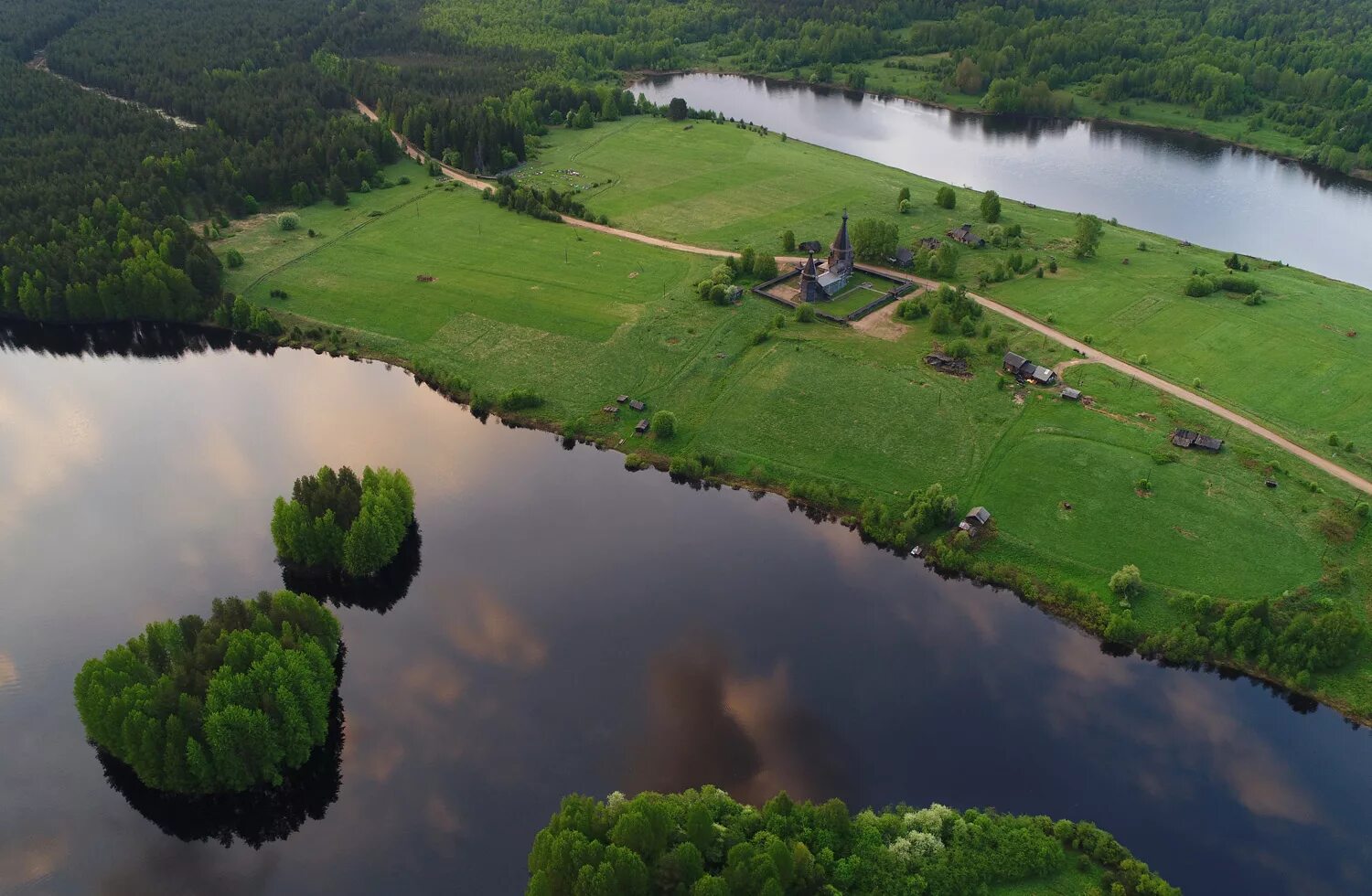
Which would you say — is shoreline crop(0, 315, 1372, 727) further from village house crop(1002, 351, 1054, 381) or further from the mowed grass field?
the mowed grass field

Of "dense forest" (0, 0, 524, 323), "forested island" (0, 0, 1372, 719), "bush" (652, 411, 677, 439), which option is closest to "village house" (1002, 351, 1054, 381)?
"forested island" (0, 0, 1372, 719)

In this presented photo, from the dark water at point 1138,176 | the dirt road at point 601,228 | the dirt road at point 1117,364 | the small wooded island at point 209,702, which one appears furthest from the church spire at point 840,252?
the small wooded island at point 209,702

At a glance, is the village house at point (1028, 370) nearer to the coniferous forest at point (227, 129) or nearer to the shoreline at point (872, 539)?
the shoreline at point (872, 539)

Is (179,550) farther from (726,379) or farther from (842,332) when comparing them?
(842,332)

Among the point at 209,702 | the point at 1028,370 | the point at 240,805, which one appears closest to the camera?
the point at 209,702

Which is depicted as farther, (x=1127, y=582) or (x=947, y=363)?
(x=947, y=363)

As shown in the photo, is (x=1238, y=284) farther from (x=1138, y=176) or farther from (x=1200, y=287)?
(x=1138, y=176)

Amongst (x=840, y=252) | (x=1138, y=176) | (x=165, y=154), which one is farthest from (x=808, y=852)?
(x=1138, y=176)
